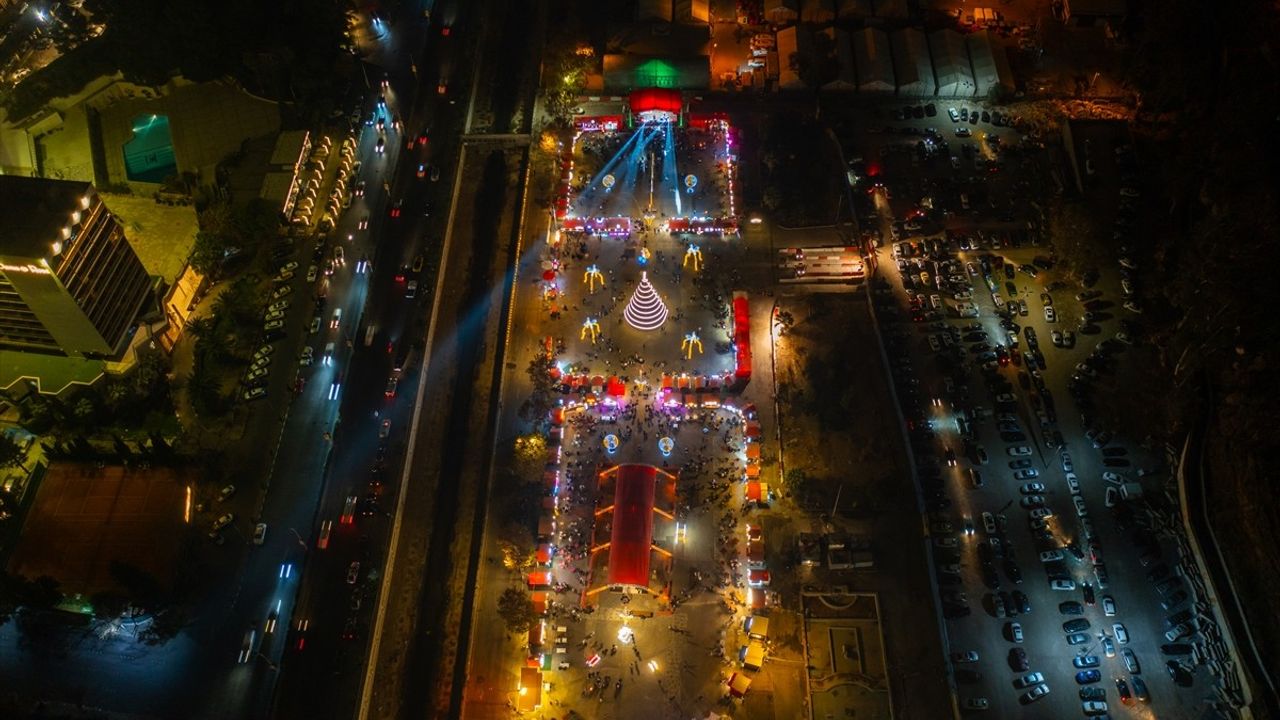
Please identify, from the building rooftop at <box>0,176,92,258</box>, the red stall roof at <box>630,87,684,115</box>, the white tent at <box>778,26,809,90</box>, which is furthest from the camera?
the white tent at <box>778,26,809,90</box>

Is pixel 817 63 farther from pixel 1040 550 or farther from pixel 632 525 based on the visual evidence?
pixel 632 525

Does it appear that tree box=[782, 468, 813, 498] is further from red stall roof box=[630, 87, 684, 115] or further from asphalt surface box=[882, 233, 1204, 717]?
red stall roof box=[630, 87, 684, 115]

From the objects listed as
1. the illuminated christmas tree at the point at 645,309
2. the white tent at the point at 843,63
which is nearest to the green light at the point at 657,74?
the white tent at the point at 843,63

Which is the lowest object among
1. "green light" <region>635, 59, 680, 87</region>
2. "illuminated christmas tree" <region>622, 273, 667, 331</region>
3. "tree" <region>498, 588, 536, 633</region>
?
"tree" <region>498, 588, 536, 633</region>

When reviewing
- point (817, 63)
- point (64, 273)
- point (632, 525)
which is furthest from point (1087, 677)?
point (64, 273)

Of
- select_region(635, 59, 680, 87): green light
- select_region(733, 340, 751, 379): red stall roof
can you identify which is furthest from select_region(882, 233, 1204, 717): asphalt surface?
select_region(635, 59, 680, 87): green light

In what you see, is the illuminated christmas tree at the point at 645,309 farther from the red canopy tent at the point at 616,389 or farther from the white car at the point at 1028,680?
the white car at the point at 1028,680
